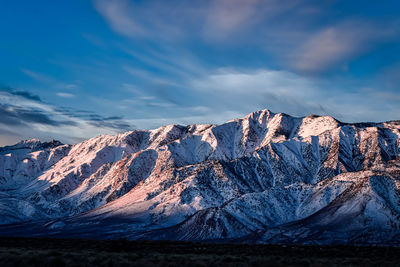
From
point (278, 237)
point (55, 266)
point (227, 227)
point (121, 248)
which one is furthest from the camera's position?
point (227, 227)

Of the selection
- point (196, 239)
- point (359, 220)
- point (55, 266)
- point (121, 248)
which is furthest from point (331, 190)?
point (55, 266)

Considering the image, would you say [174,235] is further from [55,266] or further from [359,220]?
[55,266]

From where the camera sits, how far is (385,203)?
15925 cm

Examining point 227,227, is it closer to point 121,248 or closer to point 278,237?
point 278,237

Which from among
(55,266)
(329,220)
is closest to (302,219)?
(329,220)

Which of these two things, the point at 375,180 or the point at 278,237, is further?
the point at 375,180

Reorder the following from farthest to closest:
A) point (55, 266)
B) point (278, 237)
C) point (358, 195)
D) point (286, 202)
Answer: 1. point (286, 202)
2. point (358, 195)
3. point (278, 237)
4. point (55, 266)

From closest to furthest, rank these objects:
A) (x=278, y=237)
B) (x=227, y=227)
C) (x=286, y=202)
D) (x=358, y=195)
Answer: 1. (x=278, y=237)
2. (x=358, y=195)
3. (x=227, y=227)
4. (x=286, y=202)

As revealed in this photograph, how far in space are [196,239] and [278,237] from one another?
3622 centimetres

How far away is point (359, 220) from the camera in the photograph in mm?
155375

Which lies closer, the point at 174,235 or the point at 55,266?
the point at 55,266

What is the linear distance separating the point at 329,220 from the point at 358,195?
57.0 ft

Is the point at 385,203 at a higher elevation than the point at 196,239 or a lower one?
higher

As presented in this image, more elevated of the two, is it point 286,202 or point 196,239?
point 286,202
